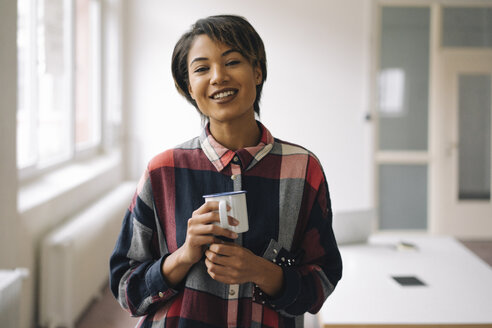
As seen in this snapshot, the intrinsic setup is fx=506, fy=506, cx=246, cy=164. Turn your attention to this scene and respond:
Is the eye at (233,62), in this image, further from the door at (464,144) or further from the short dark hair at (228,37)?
the door at (464,144)

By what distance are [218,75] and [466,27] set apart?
17.4ft

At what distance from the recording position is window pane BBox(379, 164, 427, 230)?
553 cm

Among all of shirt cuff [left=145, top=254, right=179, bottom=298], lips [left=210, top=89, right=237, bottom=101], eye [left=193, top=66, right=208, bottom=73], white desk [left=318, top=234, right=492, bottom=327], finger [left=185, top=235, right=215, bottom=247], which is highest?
eye [left=193, top=66, right=208, bottom=73]

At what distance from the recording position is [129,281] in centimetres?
93

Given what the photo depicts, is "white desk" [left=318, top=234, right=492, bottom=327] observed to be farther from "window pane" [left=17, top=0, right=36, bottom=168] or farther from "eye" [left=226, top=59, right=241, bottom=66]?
"window pane" [left=17, top=0, right=36, bottom=168]

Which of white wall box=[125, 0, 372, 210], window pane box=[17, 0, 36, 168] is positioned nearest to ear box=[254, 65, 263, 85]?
window pane box=[17, 0, 36, 168]

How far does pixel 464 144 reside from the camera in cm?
556

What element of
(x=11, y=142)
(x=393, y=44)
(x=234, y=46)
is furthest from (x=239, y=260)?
(x=393, y=44)

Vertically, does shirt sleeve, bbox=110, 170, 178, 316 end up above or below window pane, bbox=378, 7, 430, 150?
below

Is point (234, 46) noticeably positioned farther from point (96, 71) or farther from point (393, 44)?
point (393, 44)

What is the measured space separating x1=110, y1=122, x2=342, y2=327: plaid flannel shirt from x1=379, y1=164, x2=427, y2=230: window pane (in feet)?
15.7

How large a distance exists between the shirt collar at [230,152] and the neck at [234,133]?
2 cm

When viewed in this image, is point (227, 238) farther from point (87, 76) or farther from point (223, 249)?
point (87, 76)

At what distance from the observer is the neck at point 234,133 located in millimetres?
958
